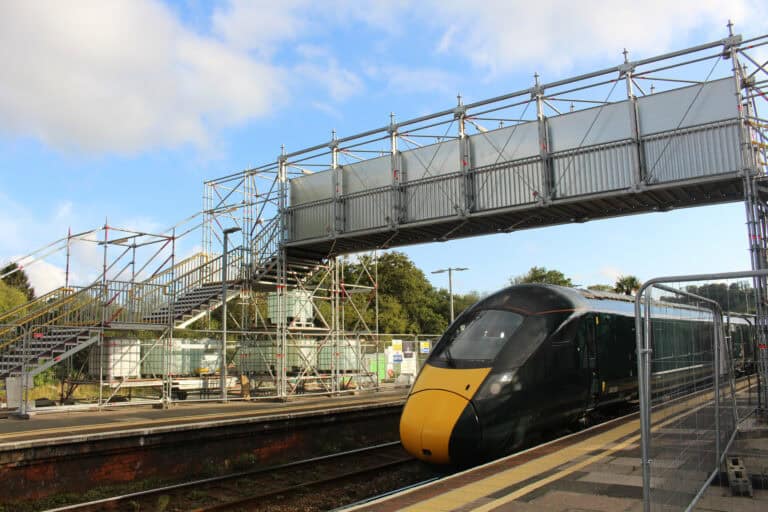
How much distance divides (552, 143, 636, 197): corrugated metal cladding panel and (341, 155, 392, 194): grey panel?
6153 mm

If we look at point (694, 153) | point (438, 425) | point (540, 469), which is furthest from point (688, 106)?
point (540, 469)

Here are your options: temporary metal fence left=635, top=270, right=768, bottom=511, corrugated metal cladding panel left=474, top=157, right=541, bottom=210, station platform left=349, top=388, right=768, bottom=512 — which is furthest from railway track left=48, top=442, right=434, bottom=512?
corrugated metal cladding panel left=474, top=157, right=541, bottom=210

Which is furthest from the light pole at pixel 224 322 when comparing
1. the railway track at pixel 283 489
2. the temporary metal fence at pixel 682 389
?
the temporary metal fence at pixel 682 389

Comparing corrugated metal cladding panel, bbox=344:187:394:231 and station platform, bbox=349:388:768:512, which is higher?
corrugated metal cladding panel, bbox=344:187:394:231

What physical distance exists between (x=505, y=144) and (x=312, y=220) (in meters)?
8.08

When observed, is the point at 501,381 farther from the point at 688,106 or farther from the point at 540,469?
the point at 688,106

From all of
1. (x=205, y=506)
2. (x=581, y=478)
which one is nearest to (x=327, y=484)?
(x=205, y=506)

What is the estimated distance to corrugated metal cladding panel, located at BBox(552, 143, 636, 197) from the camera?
17234 millimetres

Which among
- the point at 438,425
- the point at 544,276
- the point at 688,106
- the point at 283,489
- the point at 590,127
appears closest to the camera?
the point at 438,425

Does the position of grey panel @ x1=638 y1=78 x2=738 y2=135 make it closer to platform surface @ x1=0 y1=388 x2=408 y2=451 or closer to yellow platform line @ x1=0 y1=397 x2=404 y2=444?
platform surface @ x1=0 y1=388 x2=408 y2=451

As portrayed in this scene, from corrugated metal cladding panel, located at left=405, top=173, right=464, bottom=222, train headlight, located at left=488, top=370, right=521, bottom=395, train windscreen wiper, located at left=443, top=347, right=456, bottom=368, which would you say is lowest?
train headlight, located at left=488, top=370, right=521, bottom=395

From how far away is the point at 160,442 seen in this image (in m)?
13.4

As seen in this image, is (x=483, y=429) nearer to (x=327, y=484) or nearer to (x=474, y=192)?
(x=327, y=484)

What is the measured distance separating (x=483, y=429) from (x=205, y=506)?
5.11 metres
